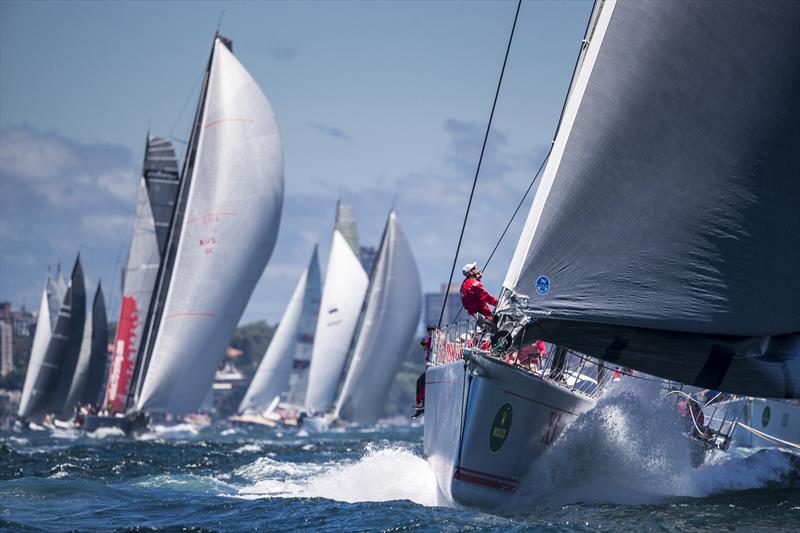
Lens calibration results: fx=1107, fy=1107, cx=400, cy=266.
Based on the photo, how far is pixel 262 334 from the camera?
174000 millimetres

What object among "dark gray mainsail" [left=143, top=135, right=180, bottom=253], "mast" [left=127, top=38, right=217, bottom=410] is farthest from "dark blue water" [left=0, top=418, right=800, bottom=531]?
"dark gray mainsail" [left=143, top=135, right=180, bottom=253]

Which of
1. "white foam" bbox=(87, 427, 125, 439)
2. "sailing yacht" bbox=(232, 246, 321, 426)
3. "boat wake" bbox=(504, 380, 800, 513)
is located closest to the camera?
"boat wake" bbox=(504, 380, 800, 513)

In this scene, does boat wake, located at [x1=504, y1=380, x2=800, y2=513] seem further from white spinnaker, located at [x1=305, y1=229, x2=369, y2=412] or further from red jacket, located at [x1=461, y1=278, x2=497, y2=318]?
white spinnaker, located at [x1=305, y1=229, x2=369, y2=412]

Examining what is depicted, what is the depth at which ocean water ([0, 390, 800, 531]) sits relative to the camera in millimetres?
11164

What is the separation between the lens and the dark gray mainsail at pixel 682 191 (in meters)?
11.3

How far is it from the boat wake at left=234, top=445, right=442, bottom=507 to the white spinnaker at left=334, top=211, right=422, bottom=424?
3694 cm

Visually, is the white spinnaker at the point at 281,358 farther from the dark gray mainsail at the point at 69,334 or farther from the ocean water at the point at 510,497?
the ocean water at the point at 510,497

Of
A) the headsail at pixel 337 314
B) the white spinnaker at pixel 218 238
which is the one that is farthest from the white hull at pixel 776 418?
the headsail at pixel 337 314

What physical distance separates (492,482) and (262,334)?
163m

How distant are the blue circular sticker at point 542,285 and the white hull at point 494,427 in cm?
94

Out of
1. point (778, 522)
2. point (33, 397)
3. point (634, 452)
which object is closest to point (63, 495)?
point (634, 452)

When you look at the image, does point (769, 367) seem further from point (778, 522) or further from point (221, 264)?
point (221, 264)

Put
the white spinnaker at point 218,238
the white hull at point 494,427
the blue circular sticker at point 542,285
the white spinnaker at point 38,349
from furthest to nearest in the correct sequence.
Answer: the white spinnaker at point 38,349
the white spinnaker at point 218,238
the white hull at point 494,427
the blue circular sticker at point 542,285

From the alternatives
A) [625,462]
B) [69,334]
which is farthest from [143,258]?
[625,462]
